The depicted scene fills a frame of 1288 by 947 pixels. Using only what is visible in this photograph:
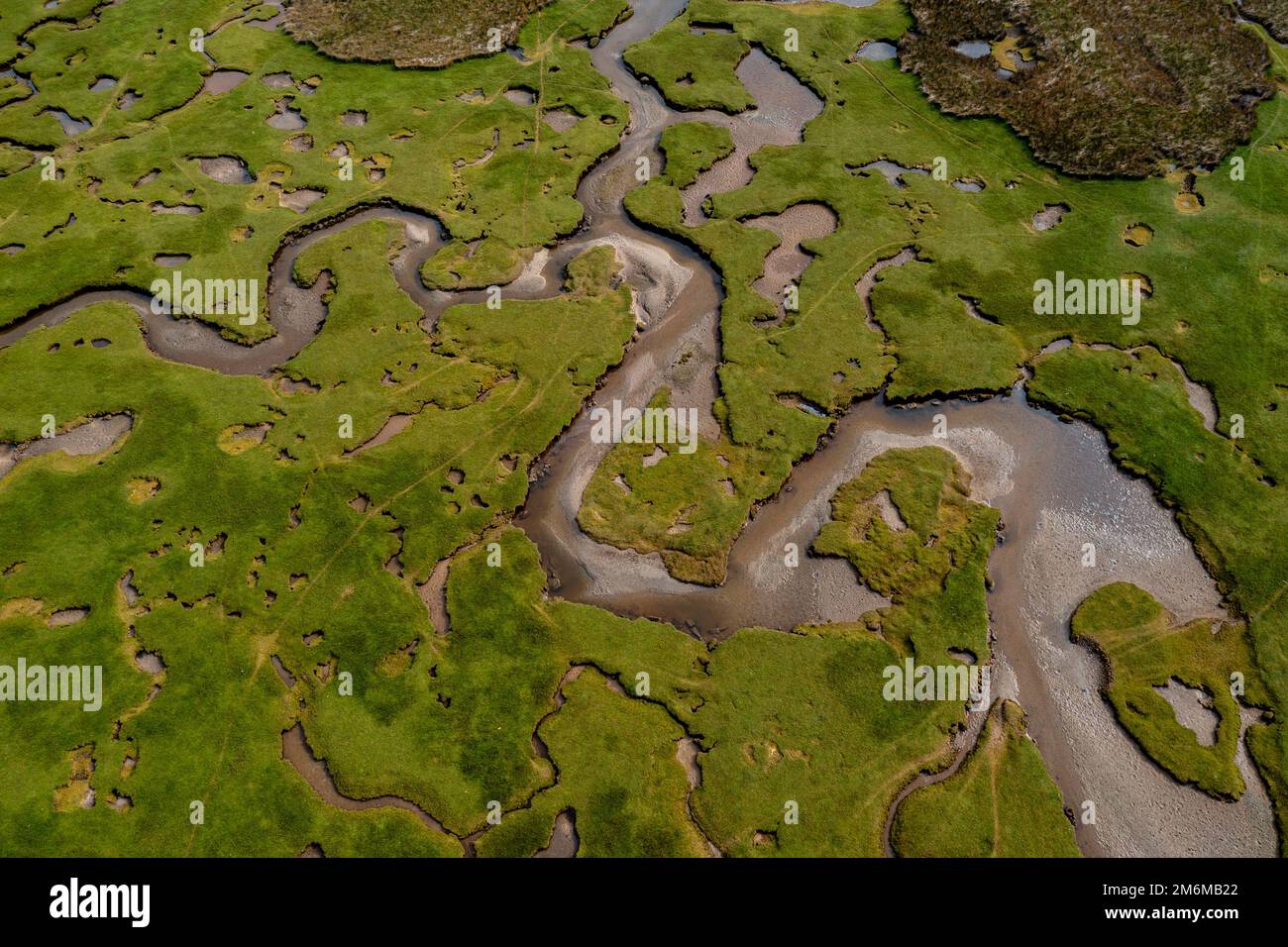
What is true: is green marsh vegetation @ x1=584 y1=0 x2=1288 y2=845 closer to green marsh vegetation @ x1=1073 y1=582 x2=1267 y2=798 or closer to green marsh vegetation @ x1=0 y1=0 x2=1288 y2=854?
green marsh vegetation @ x1=0 y1=0 x2=1288 y2=854

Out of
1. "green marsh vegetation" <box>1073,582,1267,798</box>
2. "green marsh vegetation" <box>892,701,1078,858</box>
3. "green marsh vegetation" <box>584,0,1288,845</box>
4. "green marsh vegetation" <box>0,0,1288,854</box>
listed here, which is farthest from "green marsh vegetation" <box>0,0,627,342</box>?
"green marsh vegetation" <box>1073,582,1267,798</box>

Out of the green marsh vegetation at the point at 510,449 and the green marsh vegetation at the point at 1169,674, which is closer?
the green marsh vegetation at the point at 510,449

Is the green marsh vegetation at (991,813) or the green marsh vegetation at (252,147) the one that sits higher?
the green marsh vegetation at (252,147)

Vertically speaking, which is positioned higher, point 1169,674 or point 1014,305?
point 1014,305

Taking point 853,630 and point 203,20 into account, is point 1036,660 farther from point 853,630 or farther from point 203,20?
point 203,20

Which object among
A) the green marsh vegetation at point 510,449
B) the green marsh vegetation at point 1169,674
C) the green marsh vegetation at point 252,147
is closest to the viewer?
the green marsh vegetation at point 510,449

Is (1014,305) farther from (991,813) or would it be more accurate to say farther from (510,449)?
(510,449)

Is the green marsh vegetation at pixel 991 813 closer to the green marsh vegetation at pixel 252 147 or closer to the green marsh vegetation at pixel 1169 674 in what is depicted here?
the green marsh vegetation at pixel 1169 674

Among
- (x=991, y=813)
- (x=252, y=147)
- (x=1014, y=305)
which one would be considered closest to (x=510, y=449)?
(x=991, y=813)

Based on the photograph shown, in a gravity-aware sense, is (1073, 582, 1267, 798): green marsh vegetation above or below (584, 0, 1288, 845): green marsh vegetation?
below

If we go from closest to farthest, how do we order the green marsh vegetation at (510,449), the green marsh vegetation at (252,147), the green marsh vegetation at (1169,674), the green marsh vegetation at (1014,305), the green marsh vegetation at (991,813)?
1. the green marsh vegetation at (991,813)
2. the green marsh vegetation at (510,449)
3. the green marsh vegetation at (1169,674)
4. the green marsh vegetation at (1014,305)
5. the green marsh vegetation at (252,147)

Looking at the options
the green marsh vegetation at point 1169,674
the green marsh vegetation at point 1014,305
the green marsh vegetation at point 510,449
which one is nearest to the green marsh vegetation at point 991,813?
the green marsh vegetation at point 510,449
